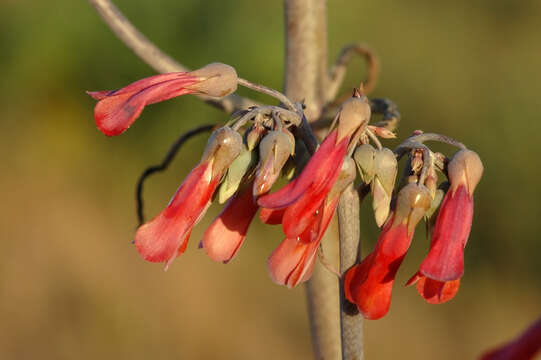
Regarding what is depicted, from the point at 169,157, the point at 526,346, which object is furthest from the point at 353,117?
the point at 169,157

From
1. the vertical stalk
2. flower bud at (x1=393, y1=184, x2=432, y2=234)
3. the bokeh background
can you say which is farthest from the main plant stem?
the bokeh background

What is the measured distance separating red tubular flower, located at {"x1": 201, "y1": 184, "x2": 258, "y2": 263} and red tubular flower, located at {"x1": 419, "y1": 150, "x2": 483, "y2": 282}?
0.66ft

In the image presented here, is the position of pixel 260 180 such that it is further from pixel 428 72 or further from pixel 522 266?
pixel 428 72

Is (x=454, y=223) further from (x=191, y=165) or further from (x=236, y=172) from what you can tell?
(x=191, y=165)

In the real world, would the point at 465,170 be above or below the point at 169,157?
above

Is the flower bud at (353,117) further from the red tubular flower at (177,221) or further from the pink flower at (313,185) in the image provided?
the red tubular flower at (177,221)

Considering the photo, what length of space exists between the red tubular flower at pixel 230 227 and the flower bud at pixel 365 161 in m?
0.14

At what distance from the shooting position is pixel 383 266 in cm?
71

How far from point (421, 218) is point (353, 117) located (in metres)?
0.12

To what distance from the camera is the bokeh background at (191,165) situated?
3037 mm

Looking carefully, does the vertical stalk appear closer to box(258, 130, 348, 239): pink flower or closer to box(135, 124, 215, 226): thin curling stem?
box(135, 124, 215, 226): thin curling stem

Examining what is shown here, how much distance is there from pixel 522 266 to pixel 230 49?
184 cm

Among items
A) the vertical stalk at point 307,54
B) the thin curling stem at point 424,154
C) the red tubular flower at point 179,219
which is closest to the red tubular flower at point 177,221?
the red tubular flower at point 179,219

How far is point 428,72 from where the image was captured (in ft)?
11.5
